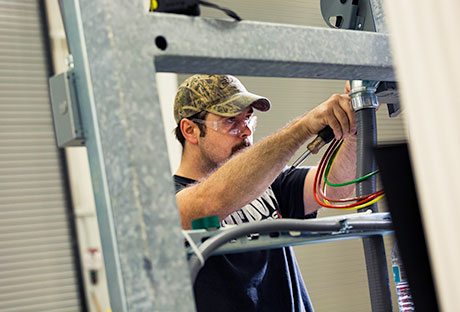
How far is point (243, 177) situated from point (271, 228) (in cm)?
81

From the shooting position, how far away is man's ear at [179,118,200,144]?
209 cm

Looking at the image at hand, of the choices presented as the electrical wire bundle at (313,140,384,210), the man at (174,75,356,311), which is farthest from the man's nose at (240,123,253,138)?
the electrical wire bundle at (313,140,384,210)

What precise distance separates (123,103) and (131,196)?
0.08m

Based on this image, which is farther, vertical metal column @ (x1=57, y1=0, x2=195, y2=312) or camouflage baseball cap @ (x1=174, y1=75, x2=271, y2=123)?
camouflage baseball cap @ (x1=174, y1=75, x2=271, y2=123)

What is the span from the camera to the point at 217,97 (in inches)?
79.2

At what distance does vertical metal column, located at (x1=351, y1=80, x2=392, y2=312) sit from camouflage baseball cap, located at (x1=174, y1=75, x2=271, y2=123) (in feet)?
2.89

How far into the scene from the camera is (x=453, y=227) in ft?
1.43

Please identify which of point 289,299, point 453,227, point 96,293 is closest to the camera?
point 453,227

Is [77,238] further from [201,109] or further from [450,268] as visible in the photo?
[450,268]

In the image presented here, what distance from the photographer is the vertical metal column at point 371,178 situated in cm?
105

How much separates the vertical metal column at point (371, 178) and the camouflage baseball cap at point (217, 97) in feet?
A: 2.89

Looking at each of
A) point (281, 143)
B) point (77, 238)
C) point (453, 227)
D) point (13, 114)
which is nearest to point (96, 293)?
point (77, 238)

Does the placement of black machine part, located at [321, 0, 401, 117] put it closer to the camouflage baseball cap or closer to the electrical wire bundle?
the electrical wire bundle

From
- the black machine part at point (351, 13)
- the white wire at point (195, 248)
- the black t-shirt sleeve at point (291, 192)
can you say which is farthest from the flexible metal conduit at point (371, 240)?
the black t-shirt sleeve at point (291, 192)
